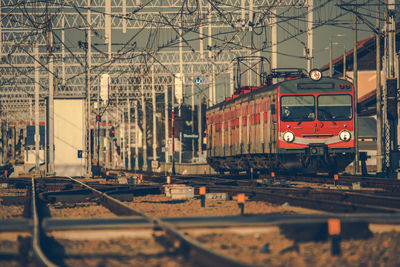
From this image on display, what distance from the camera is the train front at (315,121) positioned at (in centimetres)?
2534

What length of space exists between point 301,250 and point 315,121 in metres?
16.4

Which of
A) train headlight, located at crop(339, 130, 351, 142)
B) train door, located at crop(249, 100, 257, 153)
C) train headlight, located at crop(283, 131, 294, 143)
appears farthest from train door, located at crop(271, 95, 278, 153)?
train door, located at crop(249, 100, 257, 153)

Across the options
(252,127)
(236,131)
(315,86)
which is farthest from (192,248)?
(236,131)

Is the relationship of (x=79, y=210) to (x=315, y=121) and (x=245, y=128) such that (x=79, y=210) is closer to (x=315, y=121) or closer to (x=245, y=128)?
(x=315, y=121)

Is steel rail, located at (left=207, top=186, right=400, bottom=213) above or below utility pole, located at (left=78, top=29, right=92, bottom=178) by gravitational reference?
below

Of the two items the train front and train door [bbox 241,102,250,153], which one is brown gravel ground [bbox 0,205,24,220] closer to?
the train front

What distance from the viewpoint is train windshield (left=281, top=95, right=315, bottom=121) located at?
2534 cm

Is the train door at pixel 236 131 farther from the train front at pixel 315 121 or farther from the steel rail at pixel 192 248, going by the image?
the steel rail at pixel 192 248

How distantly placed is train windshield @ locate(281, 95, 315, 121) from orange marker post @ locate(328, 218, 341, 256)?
1597 centimetres

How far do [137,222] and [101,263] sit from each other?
10.4 ft

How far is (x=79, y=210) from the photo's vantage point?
17.2 metres

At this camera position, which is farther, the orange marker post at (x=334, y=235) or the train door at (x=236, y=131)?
the train door at (x=236, y=131)

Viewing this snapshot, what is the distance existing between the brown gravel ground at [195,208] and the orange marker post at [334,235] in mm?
5477

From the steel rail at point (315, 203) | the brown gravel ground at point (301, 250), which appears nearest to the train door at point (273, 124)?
the steel rail at point (315, 203)
